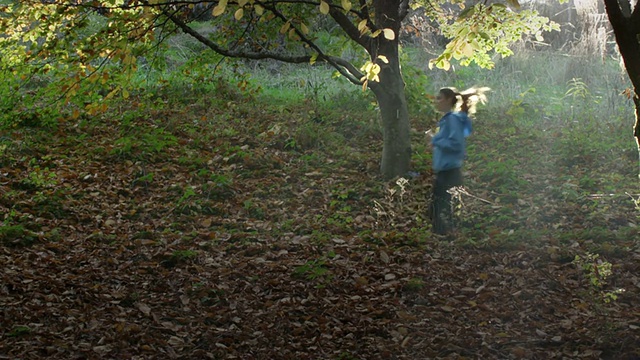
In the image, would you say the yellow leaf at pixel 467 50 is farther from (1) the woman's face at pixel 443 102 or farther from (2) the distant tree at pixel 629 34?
(1) the woman's face at pixel 443 102

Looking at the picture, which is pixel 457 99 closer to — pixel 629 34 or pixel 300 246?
pixel 300 246

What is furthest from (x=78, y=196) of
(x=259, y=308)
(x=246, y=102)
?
(x=246, y=102)

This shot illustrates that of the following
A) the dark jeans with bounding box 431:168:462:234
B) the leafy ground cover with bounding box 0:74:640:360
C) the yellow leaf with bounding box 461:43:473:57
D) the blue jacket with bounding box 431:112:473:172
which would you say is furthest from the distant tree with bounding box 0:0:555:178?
the yellow leaf with bounding box 461:43:473:57

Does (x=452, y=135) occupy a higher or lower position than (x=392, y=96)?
lower

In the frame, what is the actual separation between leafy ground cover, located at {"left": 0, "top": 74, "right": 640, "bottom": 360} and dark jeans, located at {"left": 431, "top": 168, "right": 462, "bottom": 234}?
0.20m

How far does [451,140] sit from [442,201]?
722 mm

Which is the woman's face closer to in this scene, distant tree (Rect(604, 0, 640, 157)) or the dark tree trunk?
the dark tree trunk

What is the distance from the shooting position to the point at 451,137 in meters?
6.83

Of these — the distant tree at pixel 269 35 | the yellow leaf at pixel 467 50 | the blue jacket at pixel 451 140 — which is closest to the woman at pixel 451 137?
the blue jacket at pixel 451 140

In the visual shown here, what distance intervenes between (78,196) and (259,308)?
3.63 metres

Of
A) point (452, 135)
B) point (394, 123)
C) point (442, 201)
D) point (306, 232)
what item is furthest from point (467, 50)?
point (394, 123)

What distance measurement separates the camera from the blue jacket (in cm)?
682

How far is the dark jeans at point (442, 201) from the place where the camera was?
695 centimetres

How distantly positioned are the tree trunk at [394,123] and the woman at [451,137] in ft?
5.56
